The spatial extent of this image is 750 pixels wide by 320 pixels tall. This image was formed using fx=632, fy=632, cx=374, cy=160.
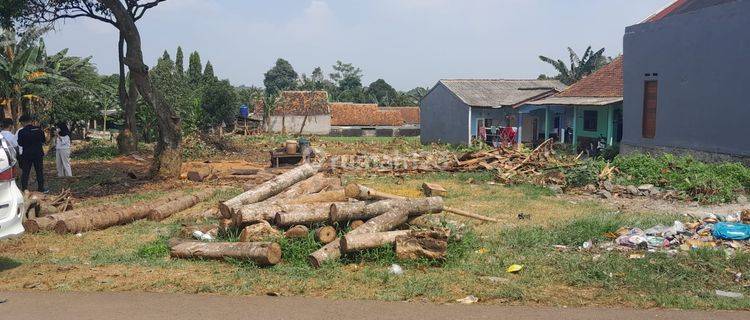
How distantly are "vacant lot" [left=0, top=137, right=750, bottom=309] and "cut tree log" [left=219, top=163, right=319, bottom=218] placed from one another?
3.21 feet

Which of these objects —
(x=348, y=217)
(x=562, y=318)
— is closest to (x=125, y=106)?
(x=348, y=217)

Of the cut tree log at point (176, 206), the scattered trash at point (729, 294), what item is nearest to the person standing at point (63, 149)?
the cut tree log at point (176, 206)

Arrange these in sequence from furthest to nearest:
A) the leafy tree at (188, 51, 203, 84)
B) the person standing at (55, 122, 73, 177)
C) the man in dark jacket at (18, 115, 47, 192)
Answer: the leafy tree at (188, 51, 203, 84) < the person standing at (55, 122, 73, 177) < the man in dark jacket at (18, 115, 47, 192)

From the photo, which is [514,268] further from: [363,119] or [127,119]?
[363,119]

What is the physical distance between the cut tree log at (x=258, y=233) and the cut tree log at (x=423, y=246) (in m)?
1.73

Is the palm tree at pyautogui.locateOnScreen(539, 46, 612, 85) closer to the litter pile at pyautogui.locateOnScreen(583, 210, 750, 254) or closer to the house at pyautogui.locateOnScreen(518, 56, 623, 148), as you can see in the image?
the house at pyautogui.locateOnScreen(518, 56, 623, 148)

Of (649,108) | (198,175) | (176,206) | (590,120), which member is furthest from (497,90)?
(176,206)

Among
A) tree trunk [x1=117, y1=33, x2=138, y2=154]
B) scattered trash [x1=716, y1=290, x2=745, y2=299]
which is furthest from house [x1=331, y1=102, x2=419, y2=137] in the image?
scattered trash [x1=716, y1=290, x2=745, y2=299]

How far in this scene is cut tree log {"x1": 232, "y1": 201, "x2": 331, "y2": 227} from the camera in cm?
834

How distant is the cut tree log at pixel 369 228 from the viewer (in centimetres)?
732

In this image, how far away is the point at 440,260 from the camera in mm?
7512

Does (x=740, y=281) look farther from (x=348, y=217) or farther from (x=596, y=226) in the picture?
(x=348, y=217)

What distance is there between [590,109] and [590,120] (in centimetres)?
54

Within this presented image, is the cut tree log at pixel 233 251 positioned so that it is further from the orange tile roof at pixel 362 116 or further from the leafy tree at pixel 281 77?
the leafy tree at pixel 281 77
